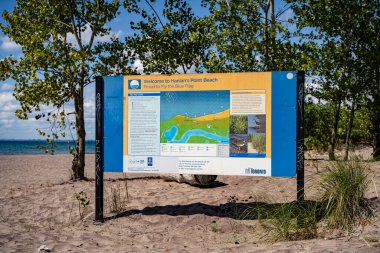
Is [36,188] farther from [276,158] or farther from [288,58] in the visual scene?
[288,58]

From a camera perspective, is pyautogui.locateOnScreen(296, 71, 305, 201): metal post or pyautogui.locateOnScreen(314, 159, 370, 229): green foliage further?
pyautogui.locateOnScreen(296, 71, 305, 201): metal post

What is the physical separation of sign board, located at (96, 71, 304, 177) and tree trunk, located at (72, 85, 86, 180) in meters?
5.00

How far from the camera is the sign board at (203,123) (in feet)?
27.6

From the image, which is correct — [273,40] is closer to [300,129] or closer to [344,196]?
[300,129]

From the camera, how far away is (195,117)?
8.80 meters

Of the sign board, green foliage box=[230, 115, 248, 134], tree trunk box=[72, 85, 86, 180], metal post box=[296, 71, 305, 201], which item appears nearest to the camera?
metal post box=[296, 71, 305, 201]

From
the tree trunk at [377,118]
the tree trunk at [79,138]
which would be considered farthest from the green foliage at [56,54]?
the tree trunk at [377,118]

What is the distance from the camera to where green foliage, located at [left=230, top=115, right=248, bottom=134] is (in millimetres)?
8547

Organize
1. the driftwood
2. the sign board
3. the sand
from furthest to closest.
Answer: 1. the driftwood
2. the sign board
3. the sand

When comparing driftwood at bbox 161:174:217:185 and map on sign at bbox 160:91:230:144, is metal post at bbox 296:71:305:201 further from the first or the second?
driftwood at bbox 161:174:217:185

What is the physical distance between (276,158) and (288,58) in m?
7.40

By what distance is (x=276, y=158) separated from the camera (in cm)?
841

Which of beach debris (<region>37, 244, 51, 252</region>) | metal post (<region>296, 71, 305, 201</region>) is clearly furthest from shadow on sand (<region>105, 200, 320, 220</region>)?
beach debris (<region>37, 244, 51, 252</region>)

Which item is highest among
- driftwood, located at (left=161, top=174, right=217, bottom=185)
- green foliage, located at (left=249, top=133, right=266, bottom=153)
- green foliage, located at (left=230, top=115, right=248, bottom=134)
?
green foliage, located at (left=230, top=115, right=248, bottom=134)
